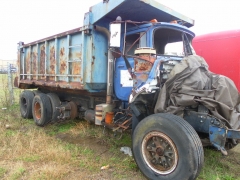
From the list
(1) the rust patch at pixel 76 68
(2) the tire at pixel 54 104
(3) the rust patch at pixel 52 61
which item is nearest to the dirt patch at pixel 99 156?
(2) the tire at pixel 54 104

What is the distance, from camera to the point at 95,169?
10.9 feet

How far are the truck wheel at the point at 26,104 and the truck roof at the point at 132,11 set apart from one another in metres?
3.67

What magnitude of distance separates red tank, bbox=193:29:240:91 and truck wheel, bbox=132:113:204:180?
10.5 feet

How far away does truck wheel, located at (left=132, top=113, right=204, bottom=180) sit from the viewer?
2.54 meters

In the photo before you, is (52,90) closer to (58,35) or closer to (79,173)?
(58,35)

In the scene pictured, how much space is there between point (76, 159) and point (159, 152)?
4.99 feet

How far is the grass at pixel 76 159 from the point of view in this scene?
310 cm

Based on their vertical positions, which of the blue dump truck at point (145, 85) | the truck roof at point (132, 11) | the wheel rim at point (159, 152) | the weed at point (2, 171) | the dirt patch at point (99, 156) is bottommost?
the dirt patch at point (99, 156)

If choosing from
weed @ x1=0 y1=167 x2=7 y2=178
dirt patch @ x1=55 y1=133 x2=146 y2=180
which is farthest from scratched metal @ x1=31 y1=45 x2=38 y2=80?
weed @ x1=0 y1=167 x2=7 y2=178

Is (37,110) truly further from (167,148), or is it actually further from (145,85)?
(167,148)

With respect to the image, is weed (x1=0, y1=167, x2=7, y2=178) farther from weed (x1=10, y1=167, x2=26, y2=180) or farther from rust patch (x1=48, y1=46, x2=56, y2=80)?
rust patch (x1=48, y1=46, x2=56, y2=80)

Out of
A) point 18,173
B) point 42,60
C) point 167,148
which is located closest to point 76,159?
point 18,173

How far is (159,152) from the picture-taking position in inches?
113

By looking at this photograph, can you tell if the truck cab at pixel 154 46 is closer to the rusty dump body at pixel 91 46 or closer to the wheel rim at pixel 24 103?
the rusty dump body at pixel 91 46
